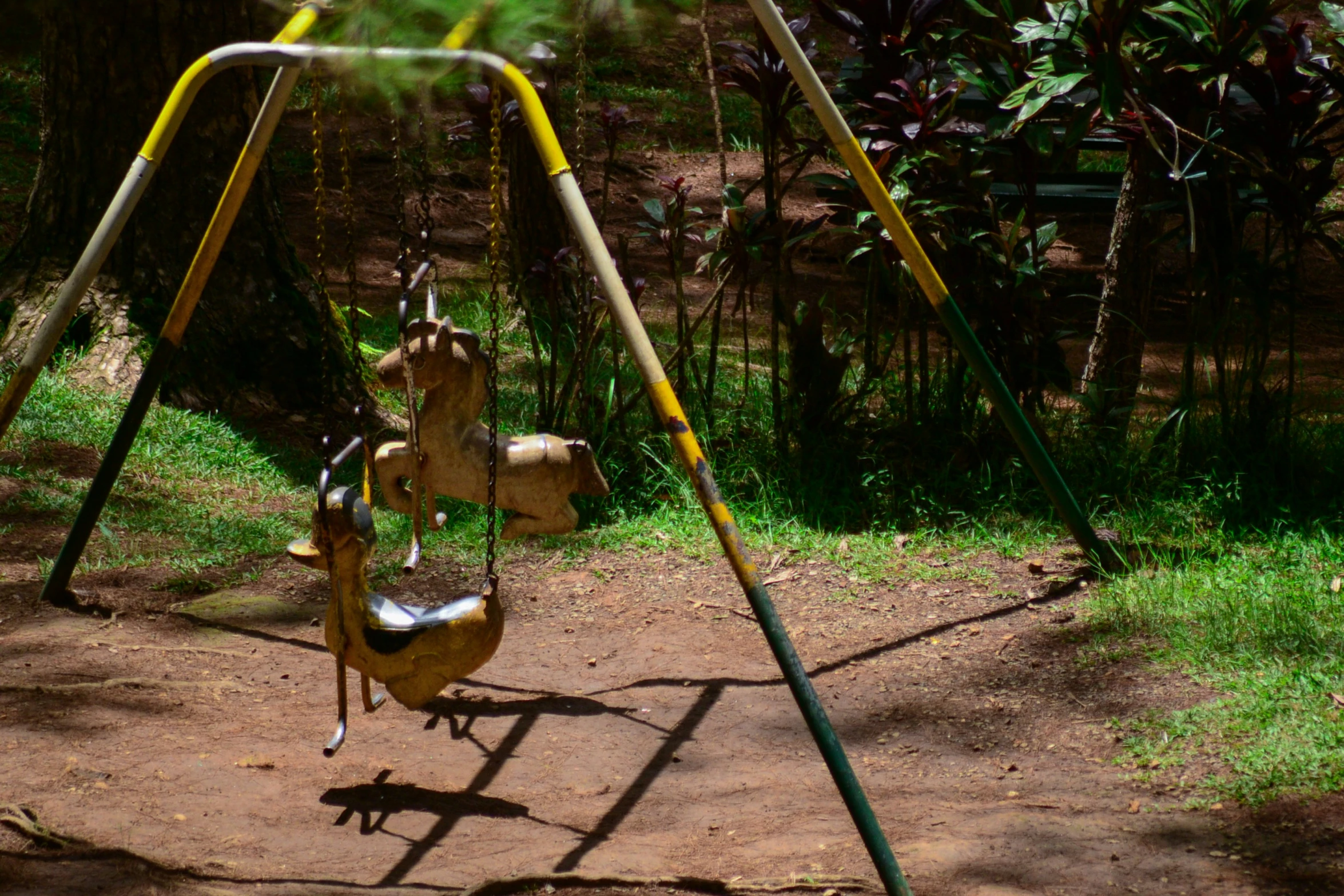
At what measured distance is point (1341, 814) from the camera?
245 centimetres

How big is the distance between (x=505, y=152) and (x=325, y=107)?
6.88ft

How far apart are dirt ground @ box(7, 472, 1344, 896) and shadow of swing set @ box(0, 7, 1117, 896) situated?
0.98ft

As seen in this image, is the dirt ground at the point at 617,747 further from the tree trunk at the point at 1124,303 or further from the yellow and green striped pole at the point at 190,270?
the tree trunk at the point at 1124,303

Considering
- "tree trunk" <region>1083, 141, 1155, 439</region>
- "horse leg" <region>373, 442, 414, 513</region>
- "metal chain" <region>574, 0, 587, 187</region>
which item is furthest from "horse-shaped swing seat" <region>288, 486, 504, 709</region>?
"tree trunk" <region>1083, 141, 1155, 439</region>

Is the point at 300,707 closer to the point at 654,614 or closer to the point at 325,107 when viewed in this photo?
the point at 654,614

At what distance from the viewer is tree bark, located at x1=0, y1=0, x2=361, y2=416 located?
5.07m

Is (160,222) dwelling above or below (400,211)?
below

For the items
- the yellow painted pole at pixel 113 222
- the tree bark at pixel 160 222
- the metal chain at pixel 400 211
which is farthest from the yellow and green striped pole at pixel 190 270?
the tree bark at pixel 160 222

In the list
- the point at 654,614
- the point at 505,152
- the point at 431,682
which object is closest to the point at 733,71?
the point at 654,614

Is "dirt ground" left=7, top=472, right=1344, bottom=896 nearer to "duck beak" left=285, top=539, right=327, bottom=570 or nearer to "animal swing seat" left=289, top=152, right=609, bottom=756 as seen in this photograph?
"animal swing seat" left=289, top=152, right=609, bottom=756

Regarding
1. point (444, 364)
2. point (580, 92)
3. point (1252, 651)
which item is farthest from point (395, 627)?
point (1252, 651)

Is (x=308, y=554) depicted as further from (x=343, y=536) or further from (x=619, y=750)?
(x=619, y=750)

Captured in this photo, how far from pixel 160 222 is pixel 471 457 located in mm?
3088

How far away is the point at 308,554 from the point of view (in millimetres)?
2518
